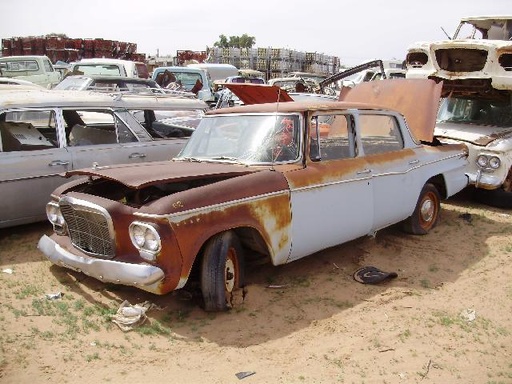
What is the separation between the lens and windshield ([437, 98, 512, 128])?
8016 millimetres

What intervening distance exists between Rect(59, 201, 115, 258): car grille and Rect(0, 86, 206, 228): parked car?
2.16ft

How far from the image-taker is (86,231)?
402 cm

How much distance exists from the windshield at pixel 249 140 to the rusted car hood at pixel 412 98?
233cm

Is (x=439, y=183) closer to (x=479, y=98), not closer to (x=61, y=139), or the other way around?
(x=479, y=98)

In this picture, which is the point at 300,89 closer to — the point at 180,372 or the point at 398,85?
the point at 398,85

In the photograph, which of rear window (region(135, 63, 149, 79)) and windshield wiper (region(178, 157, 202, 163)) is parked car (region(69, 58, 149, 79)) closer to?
rear window (region(135, 63, 149, 79))

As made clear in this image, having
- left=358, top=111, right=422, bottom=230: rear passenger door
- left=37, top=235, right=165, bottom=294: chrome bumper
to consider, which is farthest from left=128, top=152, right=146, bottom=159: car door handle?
left=358, top=111, right=422, bottom=230: rear passenger door

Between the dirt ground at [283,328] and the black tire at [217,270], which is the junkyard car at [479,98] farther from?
the black tire at [217,270]

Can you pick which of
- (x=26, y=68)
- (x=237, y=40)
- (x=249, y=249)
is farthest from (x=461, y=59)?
(x=237, y=40)

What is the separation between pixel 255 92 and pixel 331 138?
110 inches

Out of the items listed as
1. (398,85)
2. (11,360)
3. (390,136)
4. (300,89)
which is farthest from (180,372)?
(300,89)

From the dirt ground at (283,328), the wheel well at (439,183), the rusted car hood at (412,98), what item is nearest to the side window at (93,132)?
the dirt ground at (283,328)

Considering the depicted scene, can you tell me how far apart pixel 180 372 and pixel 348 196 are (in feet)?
7.59

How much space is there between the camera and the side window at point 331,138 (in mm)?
4586
